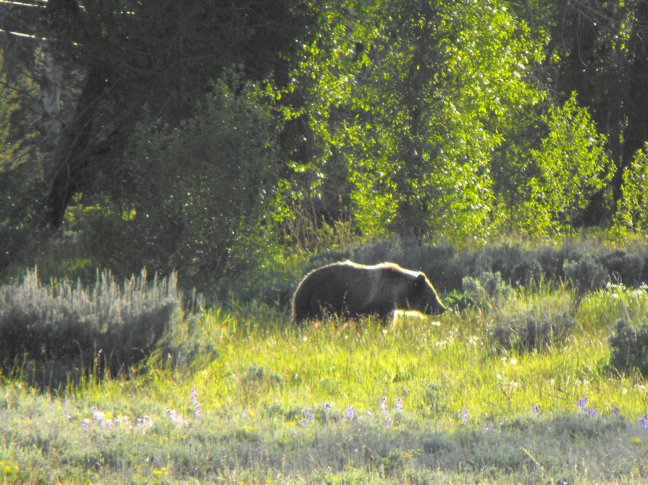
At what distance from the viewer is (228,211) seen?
43.5 feet

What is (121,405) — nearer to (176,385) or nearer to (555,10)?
(176,385)

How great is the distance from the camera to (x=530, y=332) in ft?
31.4

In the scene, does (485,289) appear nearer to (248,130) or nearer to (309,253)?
(248,130)

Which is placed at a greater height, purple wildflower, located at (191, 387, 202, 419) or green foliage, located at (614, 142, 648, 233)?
green foliage, located at (614, 142, 648, 233)

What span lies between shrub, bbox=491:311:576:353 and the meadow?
0.02m

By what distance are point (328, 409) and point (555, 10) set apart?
2079cm

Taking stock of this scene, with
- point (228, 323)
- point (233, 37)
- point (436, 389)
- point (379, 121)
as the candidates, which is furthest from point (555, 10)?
point (436, 389)

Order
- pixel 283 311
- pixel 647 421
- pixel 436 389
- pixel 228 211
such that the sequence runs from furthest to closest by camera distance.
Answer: pixel 228 211
pixel 283 311
pixel 436 389
pixel 647 421

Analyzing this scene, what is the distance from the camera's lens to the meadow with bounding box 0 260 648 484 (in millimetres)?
4965

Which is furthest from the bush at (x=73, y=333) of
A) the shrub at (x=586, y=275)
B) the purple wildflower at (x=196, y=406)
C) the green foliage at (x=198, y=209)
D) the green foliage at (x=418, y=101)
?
the green foliage at (x=418, y=101)

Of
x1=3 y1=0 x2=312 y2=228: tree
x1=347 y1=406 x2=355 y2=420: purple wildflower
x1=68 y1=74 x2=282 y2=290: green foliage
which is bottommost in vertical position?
x1=347 y1=406 x2=355 y2=420: purple wildflower

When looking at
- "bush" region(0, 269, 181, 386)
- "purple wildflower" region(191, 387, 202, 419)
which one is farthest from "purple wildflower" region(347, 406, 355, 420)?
"bush" region(0, 269, 181, 386)

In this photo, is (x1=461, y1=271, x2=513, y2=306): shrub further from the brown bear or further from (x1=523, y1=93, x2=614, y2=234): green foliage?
(x1=523, y1=93, x2=614, y2=234): green foliage

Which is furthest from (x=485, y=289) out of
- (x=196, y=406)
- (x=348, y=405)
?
(x=196, y=406)
